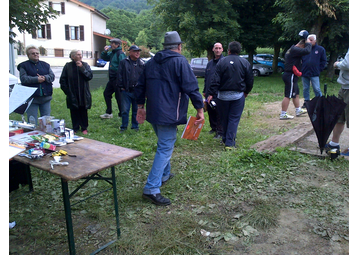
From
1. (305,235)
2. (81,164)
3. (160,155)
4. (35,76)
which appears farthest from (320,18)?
(81,164)

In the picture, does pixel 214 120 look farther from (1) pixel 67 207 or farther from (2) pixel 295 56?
(1) pixel 67 207

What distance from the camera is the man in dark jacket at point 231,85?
519 cm

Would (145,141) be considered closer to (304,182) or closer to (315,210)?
(304,182)

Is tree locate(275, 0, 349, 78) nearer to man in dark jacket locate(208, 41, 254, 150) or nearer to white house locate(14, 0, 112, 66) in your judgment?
man in dark jacket locate(208, 41, 254, 150)

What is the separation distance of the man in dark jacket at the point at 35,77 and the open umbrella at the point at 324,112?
462 centimetres

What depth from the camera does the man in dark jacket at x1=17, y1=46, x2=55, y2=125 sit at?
563cm

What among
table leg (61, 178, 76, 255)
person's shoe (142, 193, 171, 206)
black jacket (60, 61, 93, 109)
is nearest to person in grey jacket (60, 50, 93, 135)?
black jacket (60, 61, 93, 109)

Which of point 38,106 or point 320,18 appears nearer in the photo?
point 38,106

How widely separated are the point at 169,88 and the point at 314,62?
18.9ft

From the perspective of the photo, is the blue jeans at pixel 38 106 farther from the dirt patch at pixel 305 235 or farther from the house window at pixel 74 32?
the house window at pixel 74 32

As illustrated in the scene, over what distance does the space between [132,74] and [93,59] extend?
39.3 meters

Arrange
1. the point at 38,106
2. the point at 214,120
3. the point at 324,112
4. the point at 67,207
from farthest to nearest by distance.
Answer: the point at 214,120 < the point at 38,106 < the point at 324,112 < the point at 67,207

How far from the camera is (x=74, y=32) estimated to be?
42.9 metres

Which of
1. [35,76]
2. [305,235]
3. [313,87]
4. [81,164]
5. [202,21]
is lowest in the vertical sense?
[305,235]
